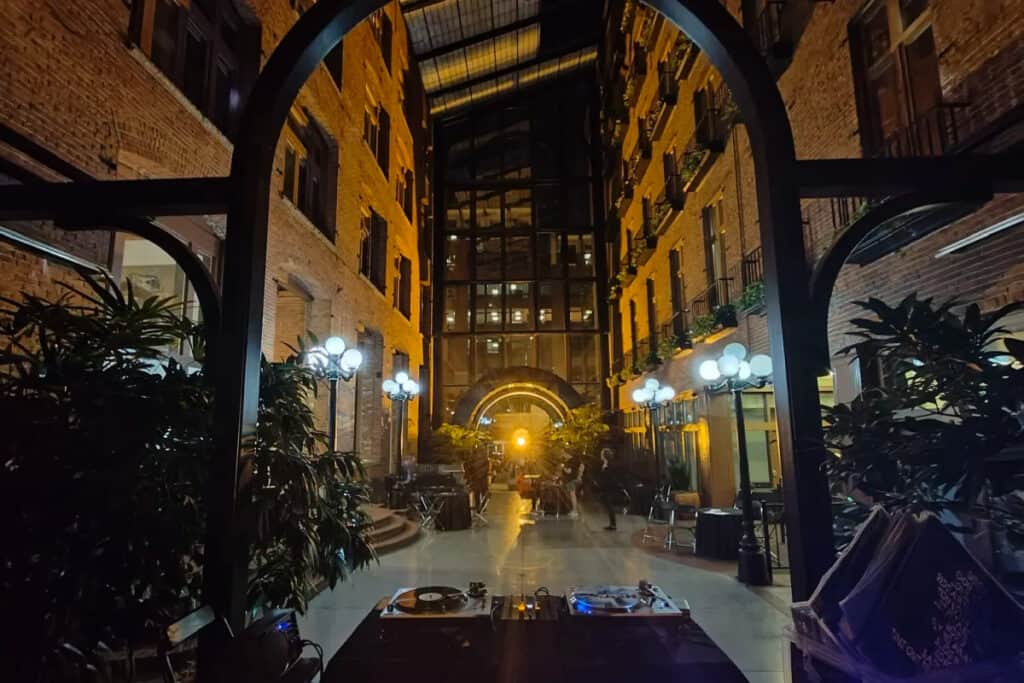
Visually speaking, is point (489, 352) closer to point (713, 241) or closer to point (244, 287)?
point (713, 241)

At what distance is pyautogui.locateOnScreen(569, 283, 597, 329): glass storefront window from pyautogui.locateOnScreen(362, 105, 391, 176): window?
10.8 meters

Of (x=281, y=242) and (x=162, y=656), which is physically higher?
(x=281, y=242)

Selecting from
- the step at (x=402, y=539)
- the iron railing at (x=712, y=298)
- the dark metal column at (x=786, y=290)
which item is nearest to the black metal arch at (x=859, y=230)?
the dark metal column at (x=786, y=290)

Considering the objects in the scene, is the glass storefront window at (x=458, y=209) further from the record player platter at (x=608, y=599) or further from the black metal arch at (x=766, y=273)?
the record player platter at (x=608, y=599)

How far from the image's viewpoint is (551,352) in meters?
24.4

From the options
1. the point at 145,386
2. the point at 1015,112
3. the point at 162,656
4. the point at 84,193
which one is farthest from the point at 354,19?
the point at 1015,112

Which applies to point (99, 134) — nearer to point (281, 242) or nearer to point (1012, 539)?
point (281, 242)

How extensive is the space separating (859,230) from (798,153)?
6494 millimetres

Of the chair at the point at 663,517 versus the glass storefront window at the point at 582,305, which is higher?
the glass storefront window at the point at 582,305

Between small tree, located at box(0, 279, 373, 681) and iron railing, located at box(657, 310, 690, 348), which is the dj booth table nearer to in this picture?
small tree, located at box(0, 279, 373, 681)

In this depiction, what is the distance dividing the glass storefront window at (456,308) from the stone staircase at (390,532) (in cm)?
1441

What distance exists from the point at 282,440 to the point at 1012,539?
299cm

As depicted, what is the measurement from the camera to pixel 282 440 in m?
2.74

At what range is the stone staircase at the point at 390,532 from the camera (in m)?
8.56
